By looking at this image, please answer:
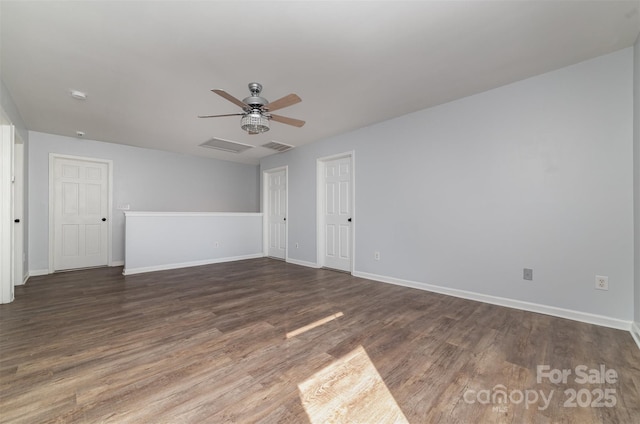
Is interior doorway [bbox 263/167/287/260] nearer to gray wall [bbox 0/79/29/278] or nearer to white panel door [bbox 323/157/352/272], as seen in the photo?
white panel door [bbox 323/157/352/272]

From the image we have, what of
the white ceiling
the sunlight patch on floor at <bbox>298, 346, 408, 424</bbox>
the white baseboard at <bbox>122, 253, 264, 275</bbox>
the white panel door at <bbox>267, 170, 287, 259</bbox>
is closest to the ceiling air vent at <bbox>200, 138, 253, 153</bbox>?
the white panel door at <bbox>267, 170, 287, 259</bbox>

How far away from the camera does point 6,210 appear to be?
2.98 m

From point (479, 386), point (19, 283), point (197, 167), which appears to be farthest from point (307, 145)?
point (19, 283)

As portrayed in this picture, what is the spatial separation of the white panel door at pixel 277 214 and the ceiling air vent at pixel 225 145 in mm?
1021

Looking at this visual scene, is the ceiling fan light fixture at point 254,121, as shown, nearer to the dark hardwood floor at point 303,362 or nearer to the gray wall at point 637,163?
the dark hardwood floor at point 303,362

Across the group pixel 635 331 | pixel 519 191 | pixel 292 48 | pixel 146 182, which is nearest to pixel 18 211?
pixel 146 182

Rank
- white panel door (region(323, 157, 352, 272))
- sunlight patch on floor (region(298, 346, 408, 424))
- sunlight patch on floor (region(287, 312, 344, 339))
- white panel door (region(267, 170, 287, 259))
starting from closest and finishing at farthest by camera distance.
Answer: sunlight patch on floor (region(298, 346, 408, 424)), sunlight patch on floor (region(287, 312, 344, 339)), white panel door (region(323, 157, 352, 272)), white panel door (region(267, 170, 287, 259))

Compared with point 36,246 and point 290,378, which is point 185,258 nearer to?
point 36,246

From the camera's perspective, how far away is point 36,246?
4.52 meters

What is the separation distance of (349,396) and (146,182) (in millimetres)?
5991

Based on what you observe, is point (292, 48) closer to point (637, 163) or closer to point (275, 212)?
point (637, 163)

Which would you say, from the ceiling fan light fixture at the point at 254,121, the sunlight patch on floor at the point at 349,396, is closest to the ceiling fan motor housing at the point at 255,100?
the ceiling fan light fixture at the point at 254,121

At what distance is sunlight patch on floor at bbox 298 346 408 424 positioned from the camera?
1309 millimetres

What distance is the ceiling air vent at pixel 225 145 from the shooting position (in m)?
5.10
